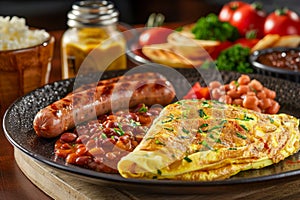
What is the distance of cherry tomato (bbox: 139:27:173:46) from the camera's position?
176 inches

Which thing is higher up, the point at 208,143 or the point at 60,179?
the point at 208,143

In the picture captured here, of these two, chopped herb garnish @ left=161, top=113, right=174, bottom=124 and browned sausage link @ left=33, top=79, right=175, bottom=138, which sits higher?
chopped herb garnish @ left=161, top=113, right=174, bottom=124

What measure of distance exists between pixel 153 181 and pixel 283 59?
7.21 ft

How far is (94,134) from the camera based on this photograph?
8.48 feet

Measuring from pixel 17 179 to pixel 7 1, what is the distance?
6.16 meters

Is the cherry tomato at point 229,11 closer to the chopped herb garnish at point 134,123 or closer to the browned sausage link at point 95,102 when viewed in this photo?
the browned sausage link at point 95,102

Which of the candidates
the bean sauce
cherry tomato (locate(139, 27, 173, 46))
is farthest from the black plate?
cherry tomato (locate(139, 27, 173, 46))

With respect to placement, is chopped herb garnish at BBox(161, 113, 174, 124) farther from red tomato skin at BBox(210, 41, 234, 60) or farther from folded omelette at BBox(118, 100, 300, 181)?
red tomato skin at BBox(210, 41, 234, 60)

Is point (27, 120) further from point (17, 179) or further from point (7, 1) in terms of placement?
point (7, 1)

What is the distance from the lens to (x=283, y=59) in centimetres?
391

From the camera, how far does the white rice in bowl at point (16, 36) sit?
330cm

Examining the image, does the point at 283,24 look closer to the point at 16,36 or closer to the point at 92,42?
the point at 92,42

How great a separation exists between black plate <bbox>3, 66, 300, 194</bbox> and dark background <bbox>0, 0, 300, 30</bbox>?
4315 mm

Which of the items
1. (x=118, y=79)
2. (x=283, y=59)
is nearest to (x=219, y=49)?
(x=283, y=59)
